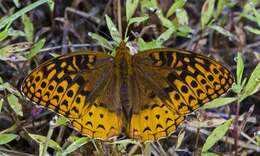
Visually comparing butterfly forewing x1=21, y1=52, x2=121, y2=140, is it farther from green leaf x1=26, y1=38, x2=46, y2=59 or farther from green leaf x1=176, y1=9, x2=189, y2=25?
green leaf x1=176, y1=9, x2=189, y2=25

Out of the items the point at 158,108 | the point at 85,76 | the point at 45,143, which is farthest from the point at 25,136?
the point at 158,108

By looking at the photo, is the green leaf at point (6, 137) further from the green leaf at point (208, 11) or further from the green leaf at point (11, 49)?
the green leaf at point (208, 11)

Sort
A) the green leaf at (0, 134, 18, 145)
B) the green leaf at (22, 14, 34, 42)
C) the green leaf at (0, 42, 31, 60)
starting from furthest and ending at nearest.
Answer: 1. the green leaf at (22, 14, 34, 42)
2. the green leaf at (0, 42, 31, 60)
3. the green leaf at (0, 134, 18, 145)

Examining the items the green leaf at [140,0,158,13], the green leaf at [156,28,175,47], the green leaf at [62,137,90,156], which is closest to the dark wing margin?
the green leaf at [62,137,90,156]

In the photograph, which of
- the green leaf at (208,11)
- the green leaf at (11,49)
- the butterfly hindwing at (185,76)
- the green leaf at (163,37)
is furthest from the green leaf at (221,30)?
the green leaf at (11,49)

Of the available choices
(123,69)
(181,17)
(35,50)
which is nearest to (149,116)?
(123,69)

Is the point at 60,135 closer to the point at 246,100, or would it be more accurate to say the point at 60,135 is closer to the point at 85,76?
the point at 85,76
